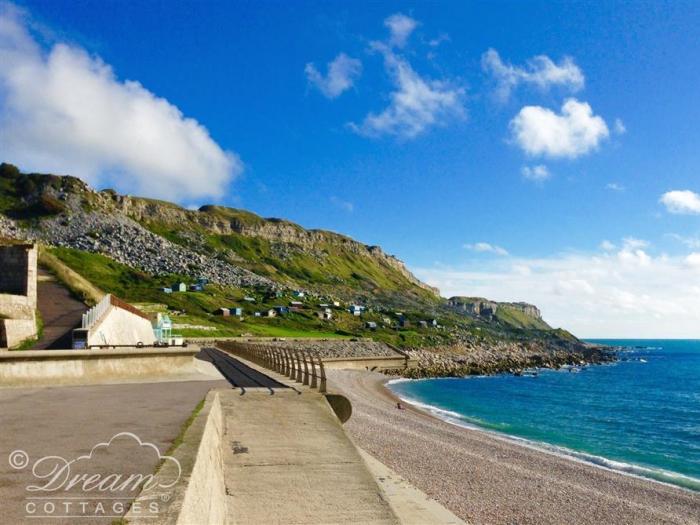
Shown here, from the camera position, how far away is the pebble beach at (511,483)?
61.3 feet

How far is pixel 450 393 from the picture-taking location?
65.5 metres

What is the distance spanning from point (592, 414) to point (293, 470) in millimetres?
50257

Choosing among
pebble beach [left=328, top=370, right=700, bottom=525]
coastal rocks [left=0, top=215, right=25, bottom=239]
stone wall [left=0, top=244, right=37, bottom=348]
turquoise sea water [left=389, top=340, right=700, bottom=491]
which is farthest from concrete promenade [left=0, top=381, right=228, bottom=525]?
coastal rocks [left=0, top=215, right=25, bottom=239]

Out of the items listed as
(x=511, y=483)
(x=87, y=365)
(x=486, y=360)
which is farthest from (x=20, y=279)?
(x=486, y=360)

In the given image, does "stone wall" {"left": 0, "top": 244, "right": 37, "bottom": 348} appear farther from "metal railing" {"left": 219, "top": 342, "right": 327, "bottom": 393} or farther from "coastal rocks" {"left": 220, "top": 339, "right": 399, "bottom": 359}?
"coastal rocks" {"left": 220, "top": 339, "right": 399, "bottom": 359}

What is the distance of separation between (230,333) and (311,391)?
250 feet

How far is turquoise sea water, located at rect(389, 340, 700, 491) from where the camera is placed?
32.4 metres

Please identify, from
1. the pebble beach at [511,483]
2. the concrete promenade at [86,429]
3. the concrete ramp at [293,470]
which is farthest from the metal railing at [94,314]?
→ the pebble beach at [511,483]

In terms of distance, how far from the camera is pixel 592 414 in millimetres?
51250

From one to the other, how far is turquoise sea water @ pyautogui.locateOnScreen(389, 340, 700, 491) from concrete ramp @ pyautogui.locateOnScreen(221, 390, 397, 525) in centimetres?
2471

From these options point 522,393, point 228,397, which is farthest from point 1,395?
point 522,393

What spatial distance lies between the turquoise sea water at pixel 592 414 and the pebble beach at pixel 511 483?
4.87 m

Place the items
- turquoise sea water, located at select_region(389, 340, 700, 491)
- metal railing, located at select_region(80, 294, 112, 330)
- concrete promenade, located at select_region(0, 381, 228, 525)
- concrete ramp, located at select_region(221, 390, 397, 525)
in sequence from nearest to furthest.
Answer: concrete promenade, located at select_region(0, 381, 228, 525), concrete ramp, located at select_region(221, 390, 397, 525), metal railing, located at select_region(80, 294, 112, 330), turquoise sea water, located at select_region(389, 340, 700, 491)

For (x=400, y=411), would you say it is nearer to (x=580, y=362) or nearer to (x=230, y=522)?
(x=230, y=522)
